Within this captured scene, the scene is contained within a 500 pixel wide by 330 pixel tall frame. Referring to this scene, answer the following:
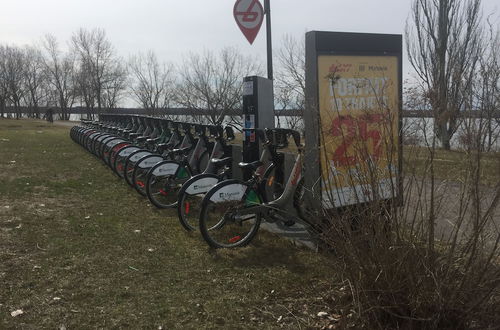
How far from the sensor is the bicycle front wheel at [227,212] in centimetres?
405

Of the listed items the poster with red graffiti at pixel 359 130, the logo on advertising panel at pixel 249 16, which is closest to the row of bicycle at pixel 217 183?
the poster with red graffiti at pixel 359 130

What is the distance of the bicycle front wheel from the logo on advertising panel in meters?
2.45

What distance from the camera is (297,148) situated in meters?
4.23

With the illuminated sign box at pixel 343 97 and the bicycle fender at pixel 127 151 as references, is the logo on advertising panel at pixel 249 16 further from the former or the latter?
the bicycle fender at pixel 127 151

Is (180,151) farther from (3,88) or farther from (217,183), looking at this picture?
(3,88)

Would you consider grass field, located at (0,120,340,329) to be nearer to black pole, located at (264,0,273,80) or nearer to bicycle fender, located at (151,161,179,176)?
bicycle fender, located at (151,161,179,176)

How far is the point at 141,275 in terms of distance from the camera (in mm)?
3453

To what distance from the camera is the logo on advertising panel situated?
5676 millimetres

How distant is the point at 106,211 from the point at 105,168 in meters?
3.86

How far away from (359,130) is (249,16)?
3692 mm

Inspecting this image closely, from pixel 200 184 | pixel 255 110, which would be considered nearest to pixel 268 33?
pixel 255 110

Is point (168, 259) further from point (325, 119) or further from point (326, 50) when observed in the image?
point (326, 50)

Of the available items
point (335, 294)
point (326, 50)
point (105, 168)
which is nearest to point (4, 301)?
point (335, 294)

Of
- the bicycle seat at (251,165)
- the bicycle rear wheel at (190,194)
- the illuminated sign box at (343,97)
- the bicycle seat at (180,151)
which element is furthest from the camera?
the bicycle seat at (180,151)
